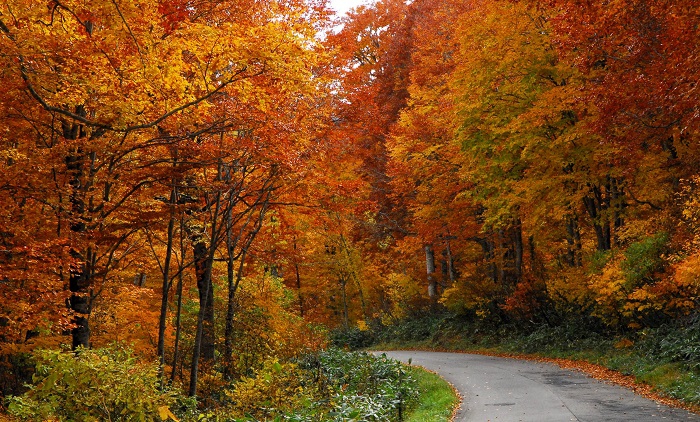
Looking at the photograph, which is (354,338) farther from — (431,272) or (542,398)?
(542,398)

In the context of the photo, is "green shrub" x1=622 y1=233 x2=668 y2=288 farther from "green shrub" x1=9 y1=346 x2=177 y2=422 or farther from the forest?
"green shrub" x1=9 y1=346 x2=177 y2=422

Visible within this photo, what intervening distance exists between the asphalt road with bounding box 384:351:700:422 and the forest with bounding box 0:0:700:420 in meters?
2.39

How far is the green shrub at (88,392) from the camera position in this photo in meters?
6.93

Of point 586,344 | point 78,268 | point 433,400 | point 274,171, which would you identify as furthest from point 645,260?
point 78,268

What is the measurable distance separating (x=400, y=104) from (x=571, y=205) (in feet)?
52.8

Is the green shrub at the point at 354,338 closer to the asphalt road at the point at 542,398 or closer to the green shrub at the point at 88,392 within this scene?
the asphalt road at the point at 542,398

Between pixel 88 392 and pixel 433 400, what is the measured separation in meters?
7.40

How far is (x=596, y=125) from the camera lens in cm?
1385

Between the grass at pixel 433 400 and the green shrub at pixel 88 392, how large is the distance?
16.8 feet

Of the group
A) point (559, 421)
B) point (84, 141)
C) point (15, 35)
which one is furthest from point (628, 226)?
point (15, 35)

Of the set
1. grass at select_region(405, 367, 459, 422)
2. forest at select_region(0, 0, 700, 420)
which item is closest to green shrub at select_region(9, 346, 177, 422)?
forest at select_region(0, 0, 700, 420)

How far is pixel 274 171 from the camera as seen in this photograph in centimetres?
1398

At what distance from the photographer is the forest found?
896cm

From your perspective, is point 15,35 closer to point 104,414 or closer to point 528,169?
point 104,414
